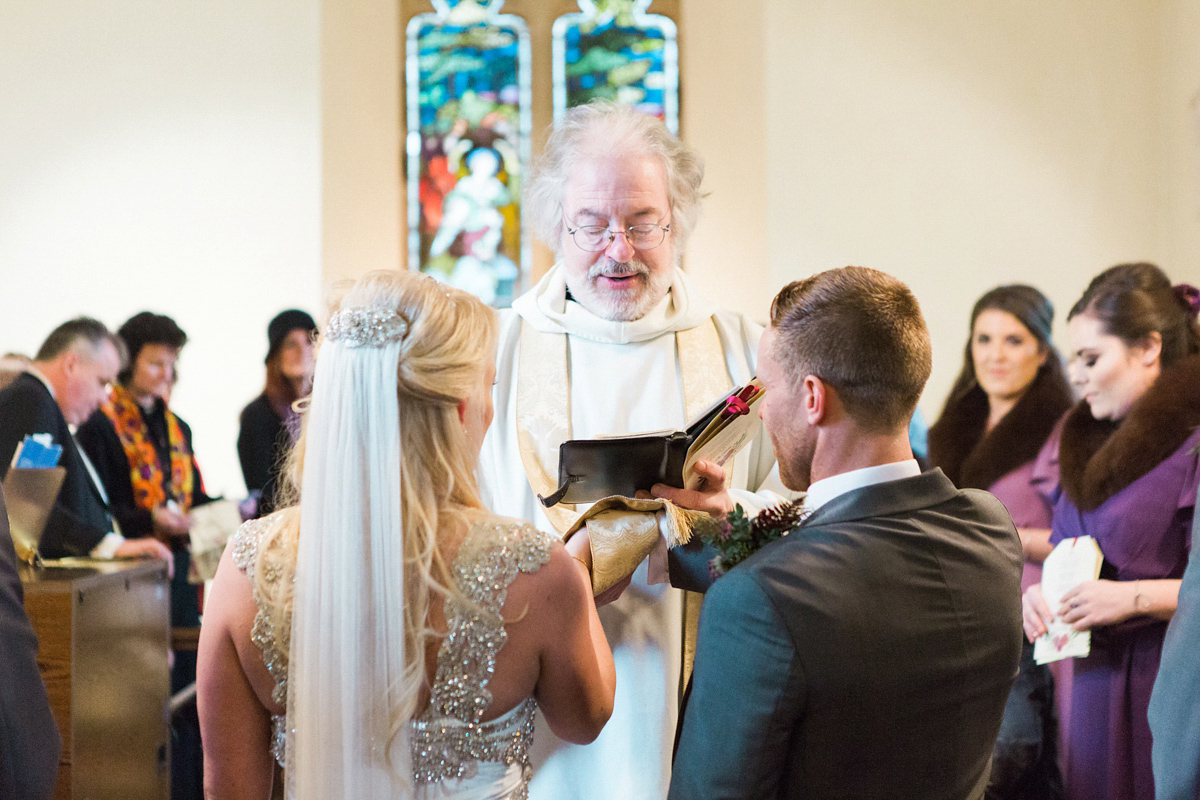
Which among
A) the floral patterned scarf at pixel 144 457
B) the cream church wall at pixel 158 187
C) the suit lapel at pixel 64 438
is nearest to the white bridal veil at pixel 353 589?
the suit lapel at pixel 64 438

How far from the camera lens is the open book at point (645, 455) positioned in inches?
81.1

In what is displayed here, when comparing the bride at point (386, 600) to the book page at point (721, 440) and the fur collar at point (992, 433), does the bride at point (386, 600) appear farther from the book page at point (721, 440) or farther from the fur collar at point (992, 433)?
the fur collar at point (992, 433)

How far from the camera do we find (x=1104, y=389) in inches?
138

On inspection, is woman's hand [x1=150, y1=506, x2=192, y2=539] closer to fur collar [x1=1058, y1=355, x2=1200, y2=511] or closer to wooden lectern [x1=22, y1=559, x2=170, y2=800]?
wooden lectern [x1=22, y1=559, x2=170, y2=800]

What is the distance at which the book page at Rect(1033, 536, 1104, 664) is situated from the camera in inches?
126

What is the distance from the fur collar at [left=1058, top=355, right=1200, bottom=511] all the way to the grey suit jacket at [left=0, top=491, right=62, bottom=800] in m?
2.84

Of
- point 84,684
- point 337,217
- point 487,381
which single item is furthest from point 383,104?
point 487,381

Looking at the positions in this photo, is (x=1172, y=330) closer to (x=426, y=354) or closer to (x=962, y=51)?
(x=426, y=354)

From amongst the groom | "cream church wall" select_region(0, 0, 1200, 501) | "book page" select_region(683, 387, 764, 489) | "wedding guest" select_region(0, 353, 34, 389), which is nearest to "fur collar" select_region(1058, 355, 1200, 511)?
"book page" select_region(683, 387, 764, 489)

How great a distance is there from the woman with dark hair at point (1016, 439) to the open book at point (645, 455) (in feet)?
7.53

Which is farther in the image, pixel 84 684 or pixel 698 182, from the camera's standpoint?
pixel 84 684

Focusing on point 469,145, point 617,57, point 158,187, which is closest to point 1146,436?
point 617,57

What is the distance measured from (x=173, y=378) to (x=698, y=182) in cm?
349

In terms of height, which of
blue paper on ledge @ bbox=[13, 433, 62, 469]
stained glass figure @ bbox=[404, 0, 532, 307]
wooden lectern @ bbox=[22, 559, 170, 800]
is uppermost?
stained glass figure @ bbox=[404, 0, 532, 307]
